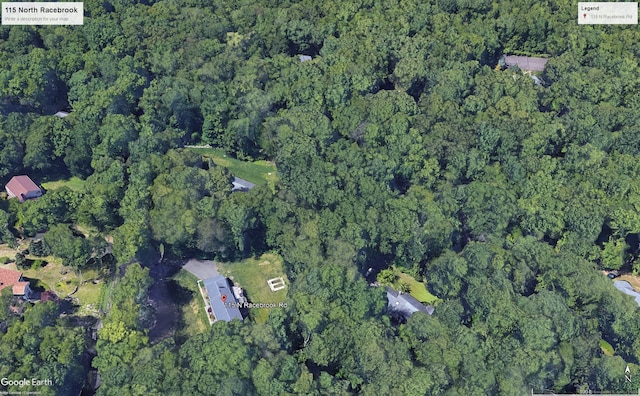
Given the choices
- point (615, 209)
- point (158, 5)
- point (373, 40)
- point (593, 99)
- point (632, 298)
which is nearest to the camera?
point (632, 298)

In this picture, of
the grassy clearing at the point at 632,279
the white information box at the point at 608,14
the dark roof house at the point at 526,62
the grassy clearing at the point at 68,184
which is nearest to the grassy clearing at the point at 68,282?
the grassy clearing at the point at 68,184

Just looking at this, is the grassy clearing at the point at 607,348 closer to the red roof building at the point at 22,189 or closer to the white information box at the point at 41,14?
the red roof building at the point at 22,189

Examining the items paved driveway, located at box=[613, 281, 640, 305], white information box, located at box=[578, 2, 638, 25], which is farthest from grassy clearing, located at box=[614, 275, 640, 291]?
white information box, located at box=[578, 2, 638, 25]

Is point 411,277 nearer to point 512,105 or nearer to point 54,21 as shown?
point 512,105

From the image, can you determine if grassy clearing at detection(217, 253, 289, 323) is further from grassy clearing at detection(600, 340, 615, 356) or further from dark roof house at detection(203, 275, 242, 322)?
grassy clearing at detection(600, 340, 615, 356)

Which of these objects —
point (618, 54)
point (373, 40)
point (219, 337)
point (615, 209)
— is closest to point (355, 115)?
point (373, 40)

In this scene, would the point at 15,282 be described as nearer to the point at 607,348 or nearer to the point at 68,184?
the point at 68,184

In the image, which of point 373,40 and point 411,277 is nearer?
point 411,277
